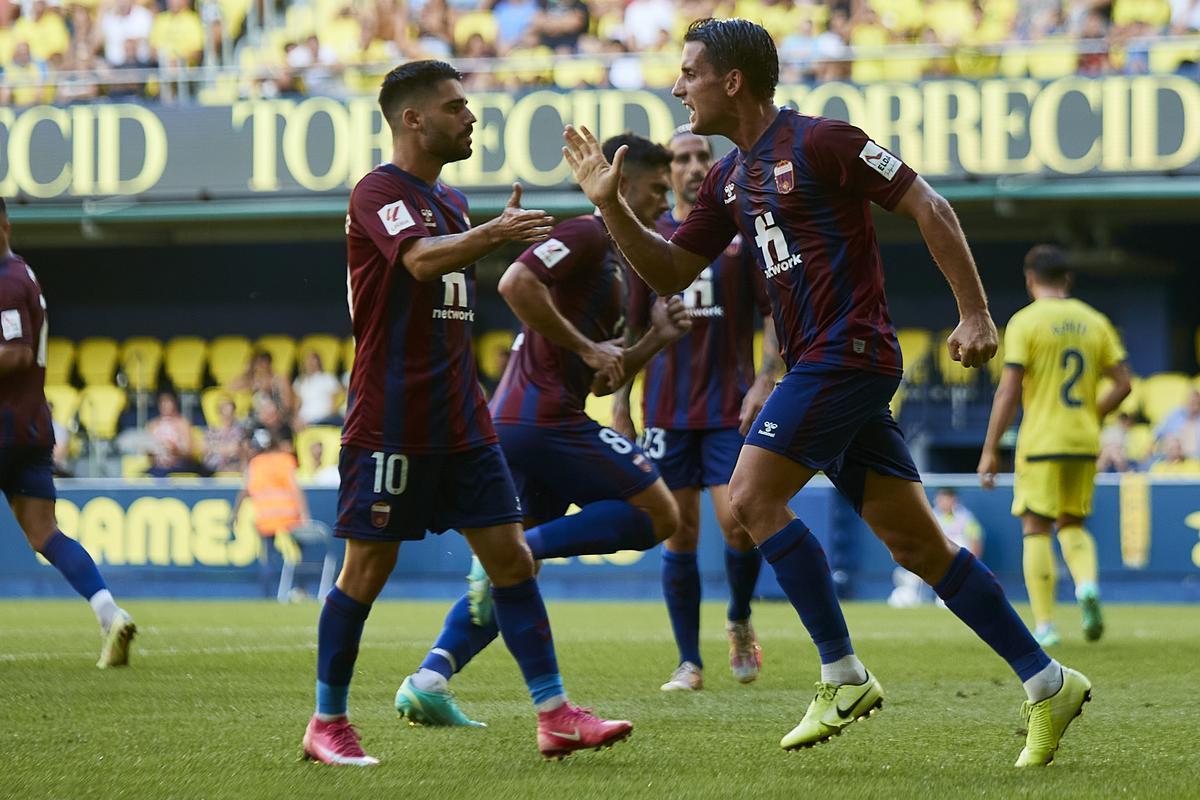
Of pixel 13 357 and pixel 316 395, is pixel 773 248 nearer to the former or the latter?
pixel 13 357

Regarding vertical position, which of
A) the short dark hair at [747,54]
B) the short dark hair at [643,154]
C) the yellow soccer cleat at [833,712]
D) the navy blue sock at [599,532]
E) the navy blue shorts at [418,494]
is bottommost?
the yellow soccer cleat at [833,712]

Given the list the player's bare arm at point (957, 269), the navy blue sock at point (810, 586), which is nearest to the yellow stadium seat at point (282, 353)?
the navy blue sock at point (810, 586)

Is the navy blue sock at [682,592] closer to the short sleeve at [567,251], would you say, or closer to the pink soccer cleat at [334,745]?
the short sleeve at [567,251]

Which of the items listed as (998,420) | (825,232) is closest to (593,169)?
(825,232)

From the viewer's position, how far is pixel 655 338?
664cm

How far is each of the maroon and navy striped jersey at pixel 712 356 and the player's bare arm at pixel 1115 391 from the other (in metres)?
2.52

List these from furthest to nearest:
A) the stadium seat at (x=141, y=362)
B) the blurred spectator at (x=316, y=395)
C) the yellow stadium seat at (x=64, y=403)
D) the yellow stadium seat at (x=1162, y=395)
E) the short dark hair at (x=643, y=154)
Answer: the stadium seat at (x=141, y=362)
the yellow stadium seat at (x=64, y=403)
the blurred spectator at (x=316, y=395)
the yellow stadium seat at (x=1162, y=395)
the short dark hair at (x=643, y=154)

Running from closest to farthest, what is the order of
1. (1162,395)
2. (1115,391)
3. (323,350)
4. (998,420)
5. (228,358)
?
(998,420)
(1115,391)
(1162,395)
(323,350)
(228,358)


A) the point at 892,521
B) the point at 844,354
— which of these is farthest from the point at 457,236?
the point at 892,521

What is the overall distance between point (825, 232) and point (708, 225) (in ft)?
1.64

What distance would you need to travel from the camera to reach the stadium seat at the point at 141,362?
Result: 23062mm

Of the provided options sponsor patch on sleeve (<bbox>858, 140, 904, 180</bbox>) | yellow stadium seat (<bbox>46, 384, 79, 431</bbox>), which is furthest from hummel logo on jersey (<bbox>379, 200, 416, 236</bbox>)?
yellow stadium seat (<bbox>46, 384, 79, 431</bbox>)

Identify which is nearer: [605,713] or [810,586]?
[810,586]

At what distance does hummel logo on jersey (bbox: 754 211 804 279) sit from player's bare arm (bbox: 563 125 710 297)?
352 millimetres
